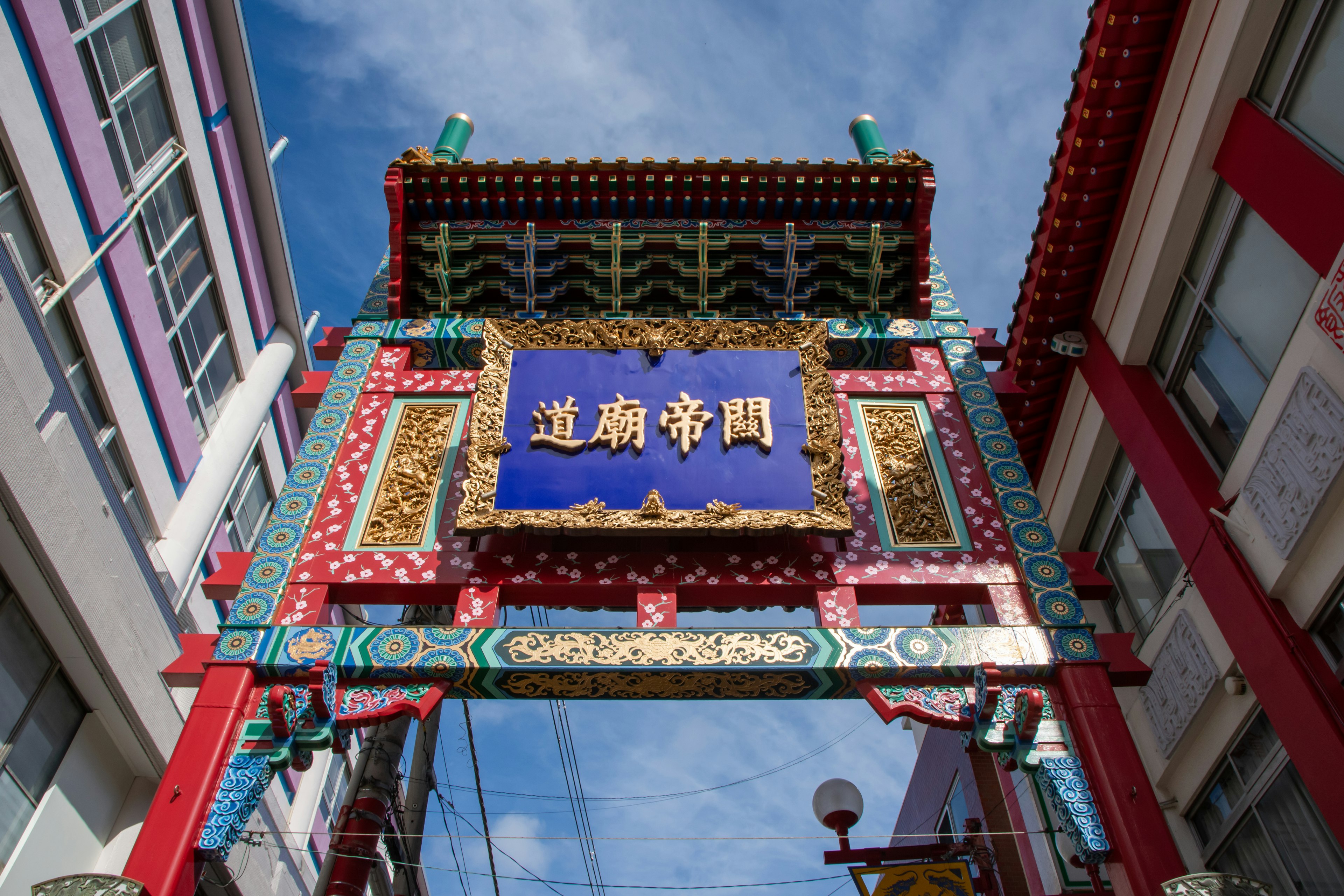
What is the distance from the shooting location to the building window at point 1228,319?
7.00m

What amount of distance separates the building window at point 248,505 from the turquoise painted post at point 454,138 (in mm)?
6292

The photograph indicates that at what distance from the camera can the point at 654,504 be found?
7.34m

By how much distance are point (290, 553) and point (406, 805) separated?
2.75m

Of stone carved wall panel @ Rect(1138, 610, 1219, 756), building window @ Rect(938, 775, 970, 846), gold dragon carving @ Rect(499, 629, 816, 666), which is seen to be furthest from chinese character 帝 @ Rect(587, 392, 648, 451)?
building window @ Rect(938, 775, 970, 846)

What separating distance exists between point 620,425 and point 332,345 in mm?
3432

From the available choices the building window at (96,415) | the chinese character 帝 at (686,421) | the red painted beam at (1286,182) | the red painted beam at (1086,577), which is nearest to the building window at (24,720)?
the building window at (96,415)

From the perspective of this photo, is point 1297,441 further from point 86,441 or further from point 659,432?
point 86,441

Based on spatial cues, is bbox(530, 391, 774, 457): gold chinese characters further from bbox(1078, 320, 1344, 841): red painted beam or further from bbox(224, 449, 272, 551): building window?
bbox(224, 449, 272, 551): building window

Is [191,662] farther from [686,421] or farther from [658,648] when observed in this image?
[686,421]

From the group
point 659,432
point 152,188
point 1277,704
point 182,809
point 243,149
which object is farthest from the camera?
point 243,149

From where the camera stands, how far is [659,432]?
8016 millimetres

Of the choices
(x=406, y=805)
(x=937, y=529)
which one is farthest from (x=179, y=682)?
(x=937, y=529)

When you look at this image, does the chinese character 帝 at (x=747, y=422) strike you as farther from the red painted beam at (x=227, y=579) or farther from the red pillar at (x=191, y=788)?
the red pillar at (x=191, y=788)

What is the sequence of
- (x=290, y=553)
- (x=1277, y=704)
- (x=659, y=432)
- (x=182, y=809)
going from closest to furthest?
(x=182, y=809)
(x=1277, y=704)
(x=290, y=553)
(x=659, y=432)
